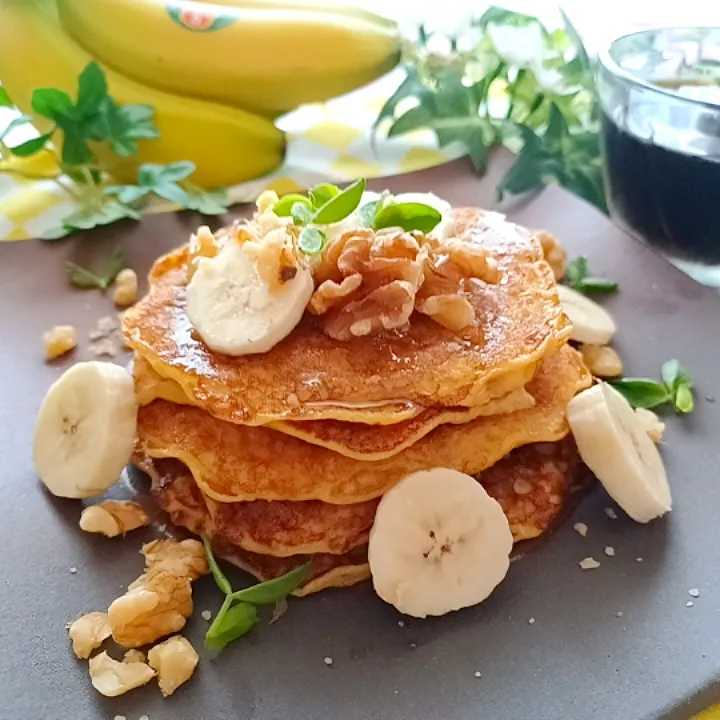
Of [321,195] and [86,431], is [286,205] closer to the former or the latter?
[321,195]

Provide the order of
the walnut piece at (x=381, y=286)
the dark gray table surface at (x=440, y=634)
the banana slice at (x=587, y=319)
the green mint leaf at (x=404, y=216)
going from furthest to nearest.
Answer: the banana slice at (x=587, y=319) < the green mint leaf at (x=404, y=216) < the walnut piece at (x=381, y=286) < the dark gray table surface at (x=440, y=634)

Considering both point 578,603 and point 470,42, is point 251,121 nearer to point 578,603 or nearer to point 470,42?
point 470,42

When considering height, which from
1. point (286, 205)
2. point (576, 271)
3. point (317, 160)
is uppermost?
point (286, 205)

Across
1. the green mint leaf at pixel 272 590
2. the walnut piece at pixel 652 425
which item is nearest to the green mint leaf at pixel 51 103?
the green mint leaf at pixel 272 590

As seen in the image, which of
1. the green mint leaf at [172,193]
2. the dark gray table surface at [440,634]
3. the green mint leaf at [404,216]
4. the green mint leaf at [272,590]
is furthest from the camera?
the green mint leaf at [172,193]

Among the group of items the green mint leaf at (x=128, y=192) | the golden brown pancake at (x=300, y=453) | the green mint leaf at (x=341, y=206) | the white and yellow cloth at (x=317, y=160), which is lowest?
the white and yellow cloth at (x=317, y=160)

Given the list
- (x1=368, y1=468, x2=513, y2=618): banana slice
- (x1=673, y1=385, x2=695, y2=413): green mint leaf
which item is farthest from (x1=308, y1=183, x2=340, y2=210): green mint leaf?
(x1=673, y1=385, x2=695, y2=413): green mint leaf

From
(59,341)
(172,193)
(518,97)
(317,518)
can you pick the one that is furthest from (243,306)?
(518,97)

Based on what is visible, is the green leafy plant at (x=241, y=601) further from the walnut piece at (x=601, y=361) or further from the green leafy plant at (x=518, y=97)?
the green leafy plant at (x=518, y=97)
